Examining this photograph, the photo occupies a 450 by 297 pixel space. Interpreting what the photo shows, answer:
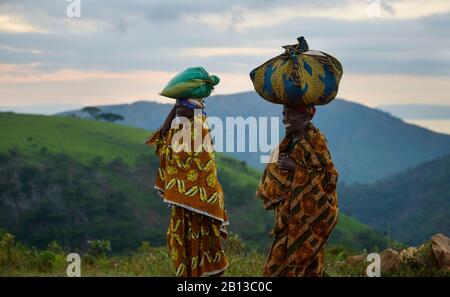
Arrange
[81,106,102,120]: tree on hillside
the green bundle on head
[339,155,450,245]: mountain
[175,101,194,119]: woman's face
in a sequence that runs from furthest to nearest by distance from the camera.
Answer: [81,106,102,120]: tree on hillside → [339,155,450,245]: mountain → [175,101,194,119]: woman's face → the green bundle on head

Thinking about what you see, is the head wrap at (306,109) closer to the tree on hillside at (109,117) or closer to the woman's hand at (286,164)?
the woman's hand at (286,164)

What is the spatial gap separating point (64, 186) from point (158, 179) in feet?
201

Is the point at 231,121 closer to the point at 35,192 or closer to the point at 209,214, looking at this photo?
the point at 209,214

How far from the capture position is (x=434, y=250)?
30.3 ft

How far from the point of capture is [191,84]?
24.7ft

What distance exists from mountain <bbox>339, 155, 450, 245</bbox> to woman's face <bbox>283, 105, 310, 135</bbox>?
60.2 metres

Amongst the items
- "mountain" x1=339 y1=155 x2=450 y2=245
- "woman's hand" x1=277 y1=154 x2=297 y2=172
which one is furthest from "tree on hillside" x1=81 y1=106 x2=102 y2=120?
"woman's hand" x1=277 y1=154 x2=297 y2=172

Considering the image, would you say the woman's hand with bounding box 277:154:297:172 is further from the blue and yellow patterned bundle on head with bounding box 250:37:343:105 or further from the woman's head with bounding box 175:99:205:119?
the woman's head with bounding box 175:99:205:119

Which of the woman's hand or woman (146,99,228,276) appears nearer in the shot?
the woman's hand

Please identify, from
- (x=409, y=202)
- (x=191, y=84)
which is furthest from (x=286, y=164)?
(x=409, y=202)

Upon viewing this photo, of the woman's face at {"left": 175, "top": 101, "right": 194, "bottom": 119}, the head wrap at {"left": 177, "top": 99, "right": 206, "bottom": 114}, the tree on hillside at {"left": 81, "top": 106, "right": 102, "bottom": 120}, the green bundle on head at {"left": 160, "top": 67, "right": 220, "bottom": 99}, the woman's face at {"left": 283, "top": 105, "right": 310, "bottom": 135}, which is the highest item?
the tree on hillside at {"left": 81, "top": 106, "right": 102, "bottom": 120}

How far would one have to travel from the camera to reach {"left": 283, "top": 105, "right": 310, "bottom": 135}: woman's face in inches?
269

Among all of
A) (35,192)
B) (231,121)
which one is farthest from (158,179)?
(35,192)

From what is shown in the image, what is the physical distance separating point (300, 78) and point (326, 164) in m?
0.79
